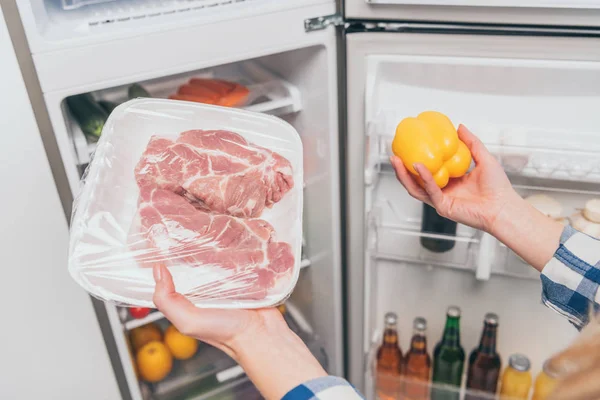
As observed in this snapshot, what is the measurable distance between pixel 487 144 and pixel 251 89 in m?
0.54

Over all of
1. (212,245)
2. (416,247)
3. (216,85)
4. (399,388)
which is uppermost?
(216,85)

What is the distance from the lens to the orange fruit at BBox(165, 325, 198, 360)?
1.32 m

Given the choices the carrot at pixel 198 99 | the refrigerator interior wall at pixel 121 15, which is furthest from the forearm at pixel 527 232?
the carrot at pixel 198 99

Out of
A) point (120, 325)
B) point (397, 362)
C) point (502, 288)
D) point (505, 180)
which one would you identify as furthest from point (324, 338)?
point (505, 180)

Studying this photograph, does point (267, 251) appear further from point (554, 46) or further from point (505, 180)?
point (554, 46)

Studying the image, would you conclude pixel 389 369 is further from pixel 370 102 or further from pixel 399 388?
pixel 370 102

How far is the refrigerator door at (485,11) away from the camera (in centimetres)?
87

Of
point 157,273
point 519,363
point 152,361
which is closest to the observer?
point 157,273

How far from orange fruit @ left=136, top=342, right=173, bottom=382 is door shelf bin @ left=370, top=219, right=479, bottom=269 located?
0.57 m

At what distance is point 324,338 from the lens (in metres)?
1.49

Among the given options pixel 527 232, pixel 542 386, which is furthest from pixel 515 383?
pixel 527 232

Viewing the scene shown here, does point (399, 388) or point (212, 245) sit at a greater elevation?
point (212, 245)

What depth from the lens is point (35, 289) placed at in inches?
37.5

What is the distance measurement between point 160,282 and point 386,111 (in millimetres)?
588
